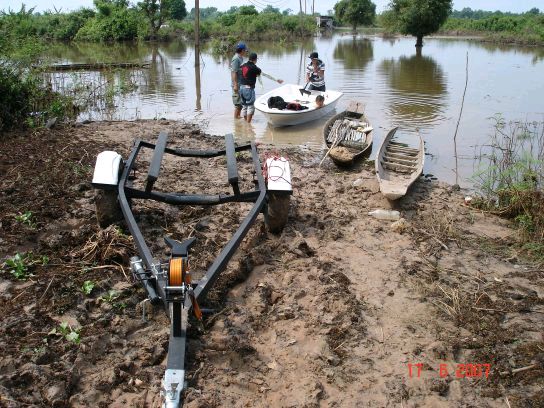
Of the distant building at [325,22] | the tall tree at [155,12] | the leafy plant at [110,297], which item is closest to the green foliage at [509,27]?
the distant building at [325,22]

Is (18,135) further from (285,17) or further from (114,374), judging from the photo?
→ (285,17)

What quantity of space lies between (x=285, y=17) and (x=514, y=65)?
35.3 metres

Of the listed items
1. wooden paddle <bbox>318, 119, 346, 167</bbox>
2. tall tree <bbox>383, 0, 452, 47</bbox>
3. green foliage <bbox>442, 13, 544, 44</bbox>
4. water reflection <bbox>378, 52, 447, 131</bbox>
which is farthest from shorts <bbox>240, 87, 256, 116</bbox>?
green foliage <bbox>442, 13, 544, 44</bbox>

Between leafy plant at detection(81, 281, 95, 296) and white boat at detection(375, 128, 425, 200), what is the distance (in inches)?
164

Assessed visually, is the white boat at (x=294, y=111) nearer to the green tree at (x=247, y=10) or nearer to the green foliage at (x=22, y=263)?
the green foliage at (x=22, y=263)

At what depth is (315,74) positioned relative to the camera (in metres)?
13.4

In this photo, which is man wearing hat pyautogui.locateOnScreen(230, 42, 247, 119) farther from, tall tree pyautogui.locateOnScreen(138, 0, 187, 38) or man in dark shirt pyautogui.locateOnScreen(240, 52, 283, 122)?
tall tree pyautogui.locateOnScreen(138, 0, 187, 38)

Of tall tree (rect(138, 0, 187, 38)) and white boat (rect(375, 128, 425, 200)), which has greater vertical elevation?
tall tree (rect(138, 0, 187, 38))

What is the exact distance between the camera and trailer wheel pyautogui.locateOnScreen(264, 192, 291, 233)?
5.08 meters

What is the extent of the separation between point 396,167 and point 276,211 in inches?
152

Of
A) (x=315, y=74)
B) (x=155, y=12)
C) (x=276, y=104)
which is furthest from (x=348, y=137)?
(x=155, y=12)

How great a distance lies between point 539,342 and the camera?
353cm

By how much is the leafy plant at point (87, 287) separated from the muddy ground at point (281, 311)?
0.05 feet

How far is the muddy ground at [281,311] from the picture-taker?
2973 mm
